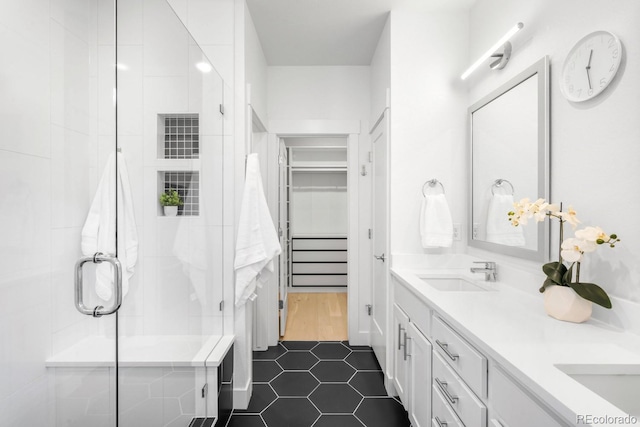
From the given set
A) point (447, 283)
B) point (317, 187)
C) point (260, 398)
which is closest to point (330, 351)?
point (260, 398)

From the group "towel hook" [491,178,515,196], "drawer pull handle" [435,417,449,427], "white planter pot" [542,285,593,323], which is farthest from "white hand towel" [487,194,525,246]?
"drawer pull handle" [435,417,449,427]

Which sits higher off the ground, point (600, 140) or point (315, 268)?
point (600, 140)

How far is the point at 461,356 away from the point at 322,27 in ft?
7.44

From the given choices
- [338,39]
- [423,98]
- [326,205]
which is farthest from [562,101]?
[326,205]

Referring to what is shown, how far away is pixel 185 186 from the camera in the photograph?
153cm

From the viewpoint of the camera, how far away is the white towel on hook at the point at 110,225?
96 centimetres

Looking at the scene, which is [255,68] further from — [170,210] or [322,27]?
[170,210]

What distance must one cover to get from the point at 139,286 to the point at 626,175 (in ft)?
5.78

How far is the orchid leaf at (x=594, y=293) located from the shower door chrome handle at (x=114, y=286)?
157 cm

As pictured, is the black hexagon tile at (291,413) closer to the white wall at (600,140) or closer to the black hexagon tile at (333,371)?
the black hexagon tile at (333,371)

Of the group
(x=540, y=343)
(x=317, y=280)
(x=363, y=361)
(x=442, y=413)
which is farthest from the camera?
(x=317, y=280)

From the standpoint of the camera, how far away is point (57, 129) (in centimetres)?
88

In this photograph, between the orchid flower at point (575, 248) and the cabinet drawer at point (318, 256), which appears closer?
→ the orchid flower at point (575, 248)

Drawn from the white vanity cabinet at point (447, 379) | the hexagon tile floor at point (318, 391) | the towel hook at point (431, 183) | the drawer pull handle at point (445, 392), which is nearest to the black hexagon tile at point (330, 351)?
the hexagon tile floor at point (318, 391)
